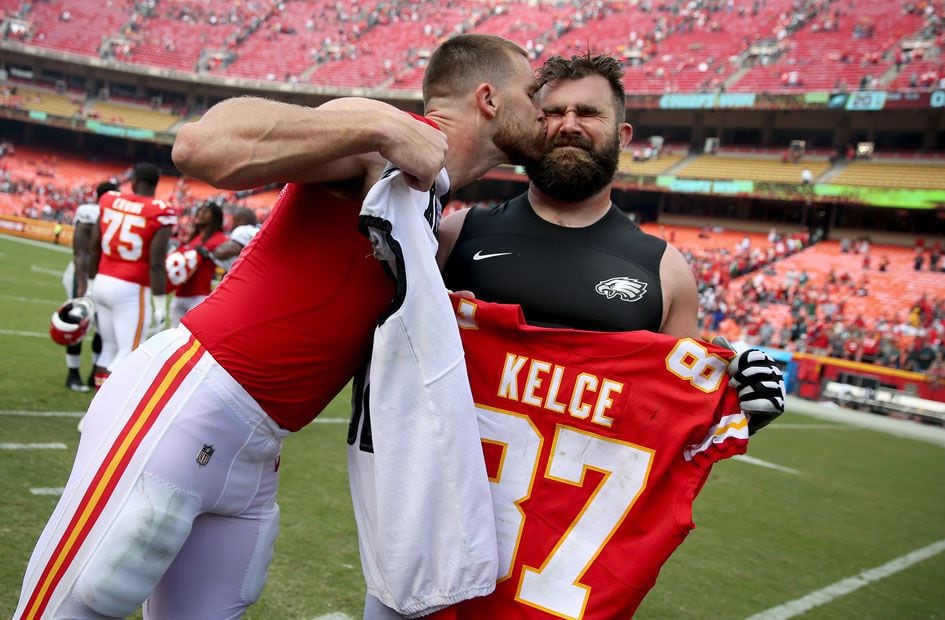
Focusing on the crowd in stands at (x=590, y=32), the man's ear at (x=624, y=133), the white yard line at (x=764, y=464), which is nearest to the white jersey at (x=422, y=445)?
the man's ear at (x=624, y=133)

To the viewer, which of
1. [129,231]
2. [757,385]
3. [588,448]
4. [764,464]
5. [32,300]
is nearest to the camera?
[757,385]

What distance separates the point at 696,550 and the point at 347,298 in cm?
432

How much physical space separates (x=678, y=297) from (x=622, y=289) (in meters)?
0.21

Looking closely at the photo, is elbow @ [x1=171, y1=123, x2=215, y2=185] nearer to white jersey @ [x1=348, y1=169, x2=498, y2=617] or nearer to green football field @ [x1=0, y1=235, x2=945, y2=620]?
white jersey @ [x1=348, y1=169, x2=498, y2=617]

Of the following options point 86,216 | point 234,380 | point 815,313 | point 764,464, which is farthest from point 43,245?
point 234,380

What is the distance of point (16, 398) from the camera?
6301mm

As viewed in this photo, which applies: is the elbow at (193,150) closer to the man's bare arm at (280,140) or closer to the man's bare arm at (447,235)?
the man's bare arm at (280,140)

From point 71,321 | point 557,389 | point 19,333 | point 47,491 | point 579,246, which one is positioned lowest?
point 19,333

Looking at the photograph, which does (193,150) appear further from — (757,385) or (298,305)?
(757,385)

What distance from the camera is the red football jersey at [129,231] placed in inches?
242

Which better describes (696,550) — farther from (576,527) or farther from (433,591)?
(433,591)

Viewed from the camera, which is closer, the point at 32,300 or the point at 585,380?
the point at 585,380

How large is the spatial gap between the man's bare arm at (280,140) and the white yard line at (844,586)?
12.2ft

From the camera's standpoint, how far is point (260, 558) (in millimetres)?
2166
